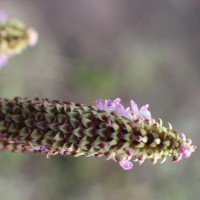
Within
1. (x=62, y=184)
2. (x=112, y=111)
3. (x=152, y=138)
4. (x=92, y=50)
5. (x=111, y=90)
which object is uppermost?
(x=92, y=50)

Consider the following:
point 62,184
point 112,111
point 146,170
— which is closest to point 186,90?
point 146,170

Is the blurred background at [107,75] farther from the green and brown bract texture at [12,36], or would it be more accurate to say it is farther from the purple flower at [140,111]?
the purple flower at [140,111]

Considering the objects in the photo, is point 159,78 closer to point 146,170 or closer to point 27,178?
point 146,170

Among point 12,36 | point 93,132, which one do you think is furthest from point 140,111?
point 12,36

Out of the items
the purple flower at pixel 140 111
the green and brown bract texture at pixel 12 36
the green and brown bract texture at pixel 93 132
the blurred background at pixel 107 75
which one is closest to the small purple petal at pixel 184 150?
the green and brown bract texture at pixel 93 132

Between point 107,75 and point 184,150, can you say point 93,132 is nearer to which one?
point 184,150
